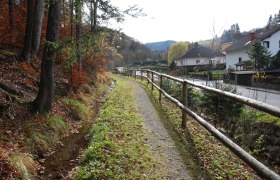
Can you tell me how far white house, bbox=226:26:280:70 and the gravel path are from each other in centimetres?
4268

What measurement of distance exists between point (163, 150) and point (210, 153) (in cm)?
105

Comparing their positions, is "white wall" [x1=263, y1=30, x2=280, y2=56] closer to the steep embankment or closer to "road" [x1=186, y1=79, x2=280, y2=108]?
"road" [x1=186, y1=79, x2=280, y2=108]

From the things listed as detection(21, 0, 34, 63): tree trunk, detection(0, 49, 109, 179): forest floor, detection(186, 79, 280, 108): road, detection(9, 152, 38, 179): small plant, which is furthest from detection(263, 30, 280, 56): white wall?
detection(9, 152, 38, 179): small plant

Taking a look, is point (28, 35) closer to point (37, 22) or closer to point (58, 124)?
point (37, 22)

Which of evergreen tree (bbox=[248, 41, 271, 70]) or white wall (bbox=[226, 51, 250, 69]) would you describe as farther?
white wall (bbox=[226, 51, 250, 69])

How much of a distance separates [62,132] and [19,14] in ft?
38.3

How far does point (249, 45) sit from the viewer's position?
5306 cm

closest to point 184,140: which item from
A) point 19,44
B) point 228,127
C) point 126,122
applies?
point 228,127

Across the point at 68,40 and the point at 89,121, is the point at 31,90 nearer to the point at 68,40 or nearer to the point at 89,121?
the point at 89,121

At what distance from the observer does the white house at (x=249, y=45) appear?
4731 centimetres

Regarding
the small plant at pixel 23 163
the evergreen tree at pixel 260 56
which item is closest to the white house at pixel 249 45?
the evergreen tree at pixel 260 56

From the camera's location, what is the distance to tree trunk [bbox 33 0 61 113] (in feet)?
A: 30.3

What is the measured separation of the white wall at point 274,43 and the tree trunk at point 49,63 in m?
44.3

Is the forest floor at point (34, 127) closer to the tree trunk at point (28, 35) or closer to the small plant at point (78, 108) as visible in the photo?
the small plant at point (78, 108)
